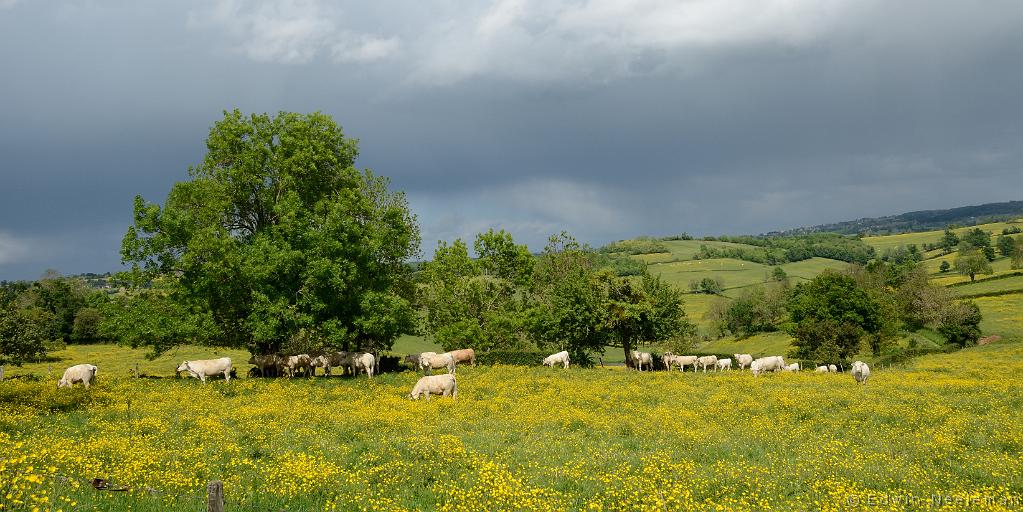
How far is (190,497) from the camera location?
12062 mm

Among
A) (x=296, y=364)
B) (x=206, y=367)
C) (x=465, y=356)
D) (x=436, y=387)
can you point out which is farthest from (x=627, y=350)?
(x=206, y=367)

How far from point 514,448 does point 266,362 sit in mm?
27036

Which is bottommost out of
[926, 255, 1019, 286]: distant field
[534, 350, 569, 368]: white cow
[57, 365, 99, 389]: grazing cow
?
[926, 255, 1019, 286]: distant field

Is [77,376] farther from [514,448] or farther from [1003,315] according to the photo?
[1003,315]

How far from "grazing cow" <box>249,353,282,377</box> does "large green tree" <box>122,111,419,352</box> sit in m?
1.29

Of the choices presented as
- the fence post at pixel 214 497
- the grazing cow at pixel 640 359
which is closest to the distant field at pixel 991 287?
the grazing cow at pixel 640 359

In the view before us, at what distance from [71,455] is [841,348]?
71.1 m

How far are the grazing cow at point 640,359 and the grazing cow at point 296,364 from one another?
104 feet

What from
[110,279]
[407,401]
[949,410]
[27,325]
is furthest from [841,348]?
[27,325]

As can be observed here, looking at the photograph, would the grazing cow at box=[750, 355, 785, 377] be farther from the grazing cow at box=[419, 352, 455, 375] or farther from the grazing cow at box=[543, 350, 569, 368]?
the grazing cow at box=[419, 352, 455, 375]

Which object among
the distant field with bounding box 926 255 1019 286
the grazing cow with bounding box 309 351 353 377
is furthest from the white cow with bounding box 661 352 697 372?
the distant field with bounding box 926 255 1019 286

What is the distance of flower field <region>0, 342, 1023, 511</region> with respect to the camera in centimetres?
1291

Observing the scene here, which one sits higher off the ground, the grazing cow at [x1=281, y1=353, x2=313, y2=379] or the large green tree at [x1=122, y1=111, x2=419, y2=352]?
the large green tree at [x1=122, y1=111, x2=419, y2=352]

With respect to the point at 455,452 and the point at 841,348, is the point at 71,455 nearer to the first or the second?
the point at 455,452
